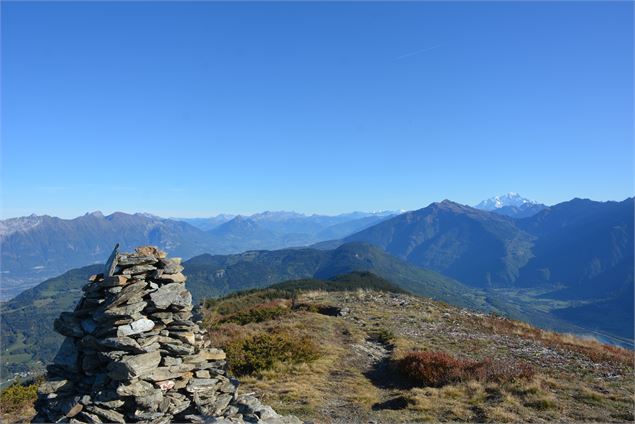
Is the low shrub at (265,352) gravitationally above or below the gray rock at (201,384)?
below

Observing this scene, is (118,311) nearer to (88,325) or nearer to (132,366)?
(88,325)

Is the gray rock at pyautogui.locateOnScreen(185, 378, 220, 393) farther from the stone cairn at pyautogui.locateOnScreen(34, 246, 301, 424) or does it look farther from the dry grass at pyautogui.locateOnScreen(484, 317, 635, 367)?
the dry grass at pyautogui.locateOnScreen(484, 317, 635, 367)

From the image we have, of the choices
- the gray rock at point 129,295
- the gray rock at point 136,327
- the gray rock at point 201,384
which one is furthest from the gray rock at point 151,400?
the gray rock at point 129,295

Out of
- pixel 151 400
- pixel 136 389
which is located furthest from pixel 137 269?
pixel 151 400

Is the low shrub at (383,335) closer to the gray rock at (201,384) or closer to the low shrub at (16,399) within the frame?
the gray rock at (201,384)

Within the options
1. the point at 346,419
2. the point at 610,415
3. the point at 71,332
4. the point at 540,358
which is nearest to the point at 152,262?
the point at 71,332

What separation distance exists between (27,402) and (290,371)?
1255cm

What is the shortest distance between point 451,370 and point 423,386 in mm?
1919

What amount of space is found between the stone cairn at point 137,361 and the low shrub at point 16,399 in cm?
801

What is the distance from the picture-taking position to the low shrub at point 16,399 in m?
18.0

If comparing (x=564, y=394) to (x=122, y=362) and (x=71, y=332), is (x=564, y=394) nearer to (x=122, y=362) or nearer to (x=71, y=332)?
(x=122, y=362)

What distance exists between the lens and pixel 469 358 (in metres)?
25.0

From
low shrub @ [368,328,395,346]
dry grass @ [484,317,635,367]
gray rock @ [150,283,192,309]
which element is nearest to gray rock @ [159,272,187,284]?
gray rock @ [150,283,192,309]

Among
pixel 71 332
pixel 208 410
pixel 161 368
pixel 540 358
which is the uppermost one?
pixel 71 332
